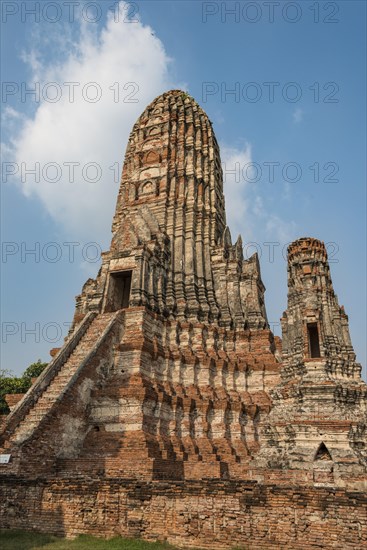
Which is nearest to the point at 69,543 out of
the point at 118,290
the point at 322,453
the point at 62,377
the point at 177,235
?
the point at 62,377

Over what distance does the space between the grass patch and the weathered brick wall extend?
27 centimetres

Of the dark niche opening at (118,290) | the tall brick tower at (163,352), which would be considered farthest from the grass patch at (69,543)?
the dark niche opening at (118,290)

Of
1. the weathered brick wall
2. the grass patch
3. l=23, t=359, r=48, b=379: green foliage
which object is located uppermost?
l=23, t=359, r=48, b=379: green foliage

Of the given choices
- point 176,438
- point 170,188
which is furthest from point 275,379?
point 170,188

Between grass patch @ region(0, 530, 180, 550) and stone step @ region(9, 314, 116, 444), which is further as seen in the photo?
stone step @ region(9, 314, 116, 444)

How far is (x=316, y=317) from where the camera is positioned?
59.5 ft

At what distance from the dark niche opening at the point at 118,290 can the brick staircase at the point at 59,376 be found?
2.03 m

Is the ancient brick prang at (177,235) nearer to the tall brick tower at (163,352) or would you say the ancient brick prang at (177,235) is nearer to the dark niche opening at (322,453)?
the tall brick tower at (163,352)

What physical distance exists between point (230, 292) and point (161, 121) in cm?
1348

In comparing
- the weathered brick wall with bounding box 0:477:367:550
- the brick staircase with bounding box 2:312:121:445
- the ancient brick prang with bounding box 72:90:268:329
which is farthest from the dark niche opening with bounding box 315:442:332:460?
the brick staircase with bounding box 2:312:121:445

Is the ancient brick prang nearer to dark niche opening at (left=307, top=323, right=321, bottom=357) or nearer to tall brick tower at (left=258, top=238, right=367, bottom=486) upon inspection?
dark niche opening at (left=307, top=323, right=321, bottom=357)

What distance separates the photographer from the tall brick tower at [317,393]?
1394cm

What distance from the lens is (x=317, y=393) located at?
15.5 meters

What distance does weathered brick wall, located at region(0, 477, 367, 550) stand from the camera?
364 inches
